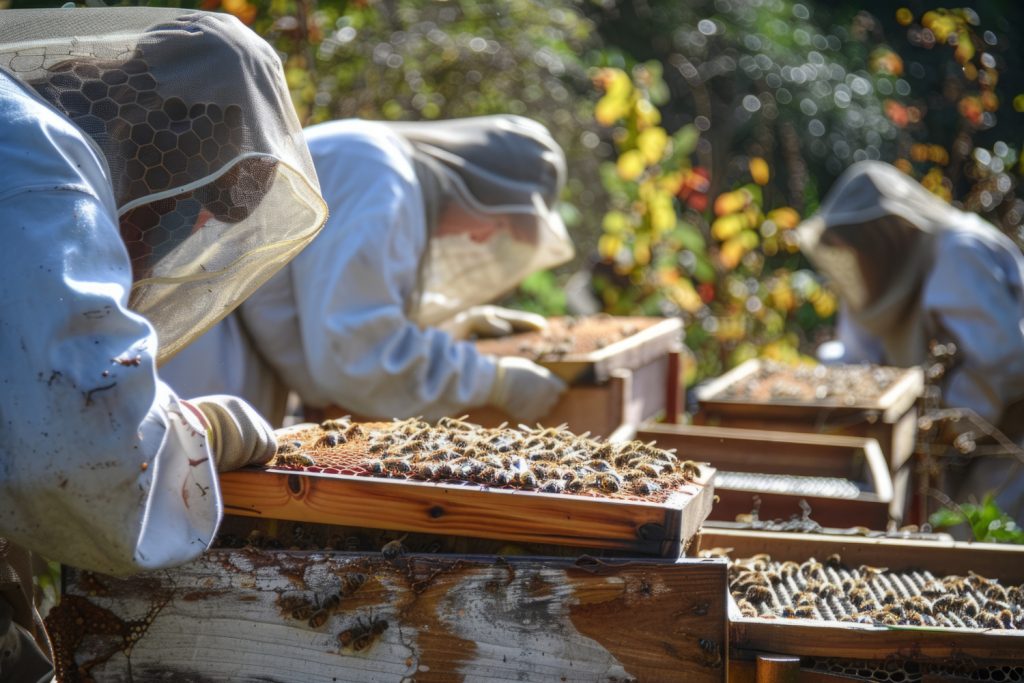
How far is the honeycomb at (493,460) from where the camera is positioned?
1.63 m

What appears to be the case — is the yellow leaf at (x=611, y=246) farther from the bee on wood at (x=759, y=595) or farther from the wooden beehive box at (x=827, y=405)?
the bee on wood at (x=759, y=595)

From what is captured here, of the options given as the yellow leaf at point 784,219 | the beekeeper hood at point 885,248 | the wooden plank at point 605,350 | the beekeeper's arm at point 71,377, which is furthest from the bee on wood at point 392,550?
the yellow leaf at point 784,219

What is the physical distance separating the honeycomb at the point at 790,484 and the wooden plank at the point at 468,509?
3.53 ft

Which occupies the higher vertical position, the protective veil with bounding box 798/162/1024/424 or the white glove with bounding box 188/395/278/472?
the white glove with bounding box 188/395/278/472

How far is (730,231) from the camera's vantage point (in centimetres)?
689

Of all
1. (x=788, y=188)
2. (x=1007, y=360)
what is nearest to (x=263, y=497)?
(x=1007, y=360)

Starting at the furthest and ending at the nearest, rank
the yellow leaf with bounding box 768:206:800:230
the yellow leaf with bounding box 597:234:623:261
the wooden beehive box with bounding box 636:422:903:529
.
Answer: the yellow leaf with bounding box 768:206:800:230
the yellow leaf with bounding box 597:234:623:261
the wooden beehive box with bounding box 636:422:903:529

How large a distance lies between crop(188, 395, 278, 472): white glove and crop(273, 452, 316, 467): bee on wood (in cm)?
7

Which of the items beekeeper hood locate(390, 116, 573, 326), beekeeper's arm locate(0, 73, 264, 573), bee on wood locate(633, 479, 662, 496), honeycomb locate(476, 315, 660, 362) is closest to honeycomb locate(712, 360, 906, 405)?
honeycomb locate(476, 315, 660, 362)

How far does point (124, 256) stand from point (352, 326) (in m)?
1.60

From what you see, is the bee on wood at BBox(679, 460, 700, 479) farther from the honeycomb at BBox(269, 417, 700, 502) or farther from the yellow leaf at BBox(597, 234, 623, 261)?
the yellow leaf at BBox(597, 234, 623, 261)

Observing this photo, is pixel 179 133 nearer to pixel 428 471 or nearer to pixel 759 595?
pixel 428 471

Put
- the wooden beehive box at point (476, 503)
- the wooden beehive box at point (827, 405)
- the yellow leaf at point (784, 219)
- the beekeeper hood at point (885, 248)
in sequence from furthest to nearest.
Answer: the yellow leaf at point (784, 219) < the beekeeper hood at point (885, 248) < the wooden beehive box at point (827, 405) < the wooden beehive box at point (476, 503)

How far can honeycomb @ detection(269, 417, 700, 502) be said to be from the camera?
5.36 feet
